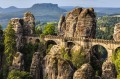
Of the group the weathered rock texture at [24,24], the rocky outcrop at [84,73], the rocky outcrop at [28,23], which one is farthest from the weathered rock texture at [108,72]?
the rocky outcrop at [28,23]

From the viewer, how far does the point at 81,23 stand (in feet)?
285

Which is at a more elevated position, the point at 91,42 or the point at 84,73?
the point at 84,73

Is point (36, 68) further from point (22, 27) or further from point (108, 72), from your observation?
point (22, 27)

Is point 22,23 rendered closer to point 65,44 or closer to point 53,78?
point 65,44

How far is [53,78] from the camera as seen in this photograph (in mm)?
40438

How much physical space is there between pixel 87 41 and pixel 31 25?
17.5m

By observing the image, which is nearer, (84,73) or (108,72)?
(84,73)

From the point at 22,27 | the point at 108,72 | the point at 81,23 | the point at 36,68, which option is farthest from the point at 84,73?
the point at 22,27

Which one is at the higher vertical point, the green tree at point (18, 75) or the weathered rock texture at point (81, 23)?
the weathered rock texture at point (81, 23)

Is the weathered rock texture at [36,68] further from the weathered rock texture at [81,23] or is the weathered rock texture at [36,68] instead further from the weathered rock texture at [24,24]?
the weathered rock texture at [24,24]

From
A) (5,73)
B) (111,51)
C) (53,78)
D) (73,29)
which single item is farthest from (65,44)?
(53,78)

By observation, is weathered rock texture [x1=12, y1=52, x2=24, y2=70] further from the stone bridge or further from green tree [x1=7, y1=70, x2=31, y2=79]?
the stone bridge

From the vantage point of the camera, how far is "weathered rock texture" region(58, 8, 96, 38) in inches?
3386

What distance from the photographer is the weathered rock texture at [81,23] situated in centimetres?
8600
